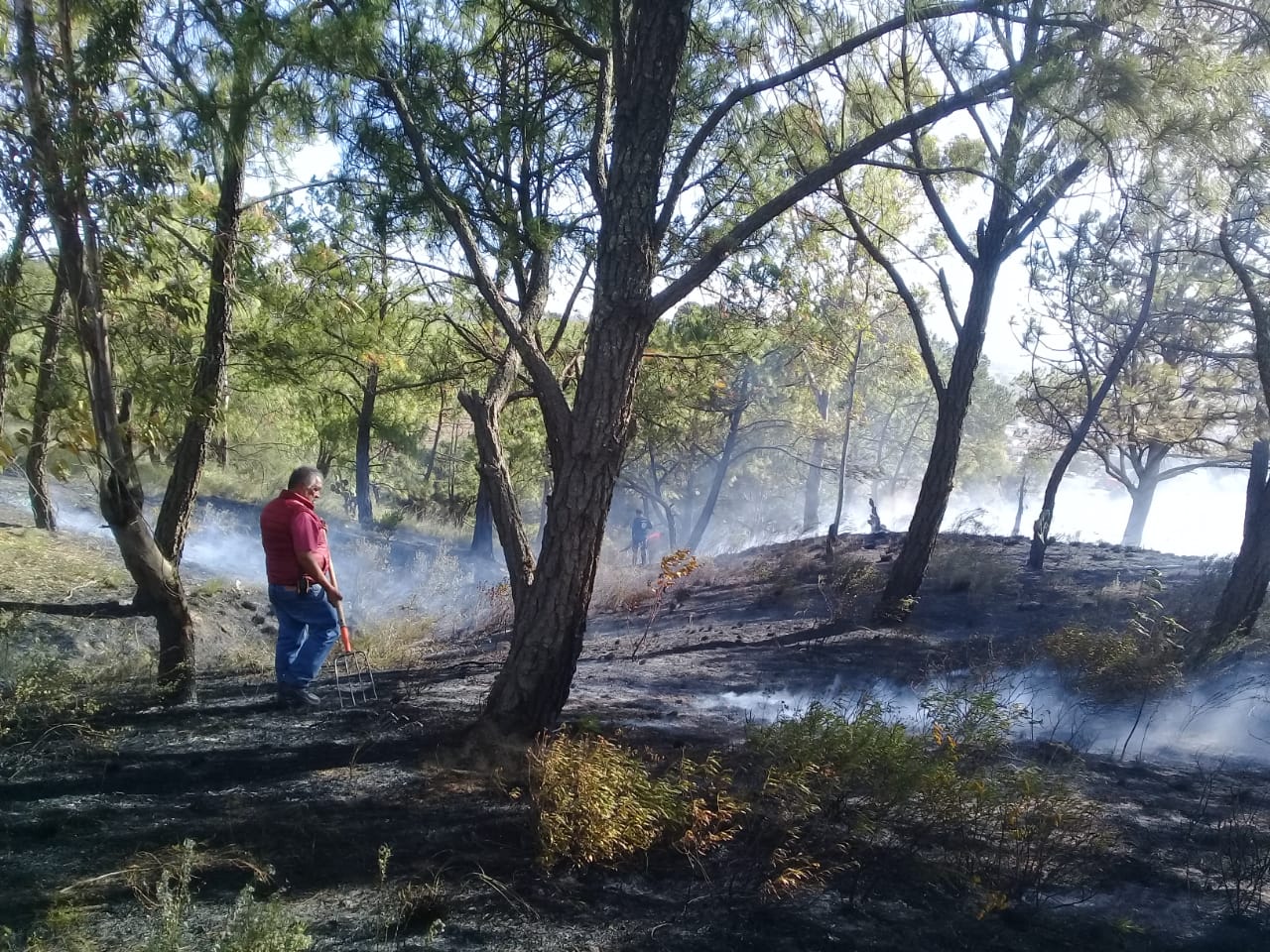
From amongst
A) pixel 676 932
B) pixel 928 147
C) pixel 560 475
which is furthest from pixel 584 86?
pixel 676 932

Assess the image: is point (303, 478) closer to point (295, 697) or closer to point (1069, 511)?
point (295, 697)

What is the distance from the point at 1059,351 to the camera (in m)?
14.5

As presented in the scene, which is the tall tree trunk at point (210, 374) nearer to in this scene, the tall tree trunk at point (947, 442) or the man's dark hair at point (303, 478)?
the man's dark hair at point (303, 478)

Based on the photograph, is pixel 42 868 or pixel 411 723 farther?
pixel 411 723

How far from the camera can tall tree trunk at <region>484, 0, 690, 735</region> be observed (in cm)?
459

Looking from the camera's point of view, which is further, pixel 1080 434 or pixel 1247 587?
pixel 1080 434

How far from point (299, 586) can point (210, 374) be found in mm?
1820

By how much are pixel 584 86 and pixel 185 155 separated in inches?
136

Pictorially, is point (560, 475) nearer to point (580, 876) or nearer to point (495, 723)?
point (495, 723)

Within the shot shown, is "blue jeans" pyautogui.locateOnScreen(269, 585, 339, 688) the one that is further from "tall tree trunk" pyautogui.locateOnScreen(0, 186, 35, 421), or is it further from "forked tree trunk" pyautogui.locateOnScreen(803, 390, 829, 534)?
"forked tree trunk" pyautogui.locateOnScreen(803, 390, 829, 534)

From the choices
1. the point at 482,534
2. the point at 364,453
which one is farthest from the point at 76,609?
the point at 482,534

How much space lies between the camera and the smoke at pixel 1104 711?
6.14 meters

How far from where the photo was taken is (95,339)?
4.83 meters

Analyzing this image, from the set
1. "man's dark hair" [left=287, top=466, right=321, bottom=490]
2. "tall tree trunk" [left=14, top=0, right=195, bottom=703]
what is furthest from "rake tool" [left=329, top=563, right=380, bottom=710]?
"tall tree trunk" [left=14, top=0, right=195, bottom=703]
